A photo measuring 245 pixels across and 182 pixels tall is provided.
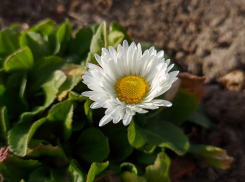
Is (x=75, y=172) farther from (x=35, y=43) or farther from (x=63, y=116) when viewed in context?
(x=35, y=43)

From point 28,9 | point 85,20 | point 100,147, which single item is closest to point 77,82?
point 100,147

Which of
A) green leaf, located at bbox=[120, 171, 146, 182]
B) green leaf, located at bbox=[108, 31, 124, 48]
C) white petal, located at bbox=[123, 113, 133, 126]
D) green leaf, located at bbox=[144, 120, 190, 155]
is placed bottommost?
green leaf, located at bbox=[120, 171, 146, 182]

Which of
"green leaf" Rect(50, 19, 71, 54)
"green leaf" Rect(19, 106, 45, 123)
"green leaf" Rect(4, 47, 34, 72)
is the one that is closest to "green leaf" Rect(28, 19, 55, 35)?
"green leaf" Rect(50, 19, 71, 54)

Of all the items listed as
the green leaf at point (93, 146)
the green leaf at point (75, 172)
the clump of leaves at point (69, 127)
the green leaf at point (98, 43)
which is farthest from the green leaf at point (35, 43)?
the green leaf at point (75, 172)

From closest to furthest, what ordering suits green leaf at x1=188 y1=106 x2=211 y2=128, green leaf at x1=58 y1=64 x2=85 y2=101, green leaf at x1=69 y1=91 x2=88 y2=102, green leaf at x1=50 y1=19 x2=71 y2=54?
green leaf at x1=69 y1=91 x2=88 y2=102 < green leaf at x1=58 y1=64 x2=85 y2=101 < green leaf at x1=188 y1=106 x2=211 y2=128 < green leaf at x1=50 y1=19 x2=71 y2=54

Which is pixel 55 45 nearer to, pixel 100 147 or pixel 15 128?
pixel 15 128

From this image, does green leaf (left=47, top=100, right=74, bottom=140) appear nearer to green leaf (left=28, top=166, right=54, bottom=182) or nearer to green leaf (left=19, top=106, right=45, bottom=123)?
green leaf (left=19, top=106, right=45, bottom=123)
